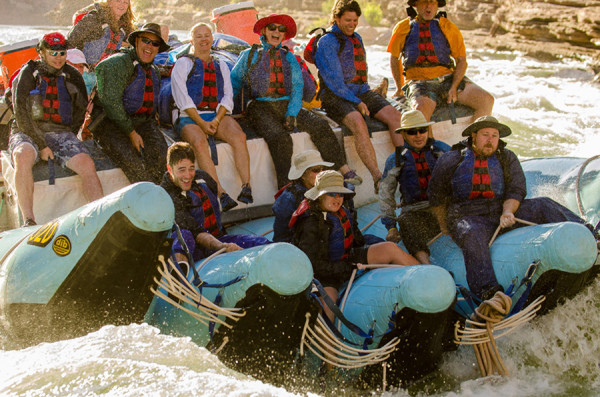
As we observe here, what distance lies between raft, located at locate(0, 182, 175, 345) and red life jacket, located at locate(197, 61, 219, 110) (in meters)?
1.60

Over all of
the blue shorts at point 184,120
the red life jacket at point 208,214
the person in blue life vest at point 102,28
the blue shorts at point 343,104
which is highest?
the person in blue life vest at point 102,28

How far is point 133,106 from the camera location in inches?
168

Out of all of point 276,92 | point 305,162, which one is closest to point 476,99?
point 276,92

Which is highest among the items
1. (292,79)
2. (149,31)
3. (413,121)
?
(149,31)

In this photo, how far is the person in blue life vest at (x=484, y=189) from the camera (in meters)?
3.67

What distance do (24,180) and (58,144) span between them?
0.33 meters

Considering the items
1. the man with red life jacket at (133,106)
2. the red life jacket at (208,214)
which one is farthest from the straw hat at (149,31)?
the red life jacket at (208,214)

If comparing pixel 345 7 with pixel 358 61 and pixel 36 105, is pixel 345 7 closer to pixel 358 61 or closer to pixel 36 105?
pixel 358 61

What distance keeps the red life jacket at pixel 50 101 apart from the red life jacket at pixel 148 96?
0.50 m

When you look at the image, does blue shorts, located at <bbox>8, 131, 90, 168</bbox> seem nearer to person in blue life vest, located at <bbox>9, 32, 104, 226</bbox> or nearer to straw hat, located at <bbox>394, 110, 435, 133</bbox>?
person in blue life vest, located at <bbox>9, 32, 104, 226</bbox>

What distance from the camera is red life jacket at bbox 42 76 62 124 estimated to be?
4.11m

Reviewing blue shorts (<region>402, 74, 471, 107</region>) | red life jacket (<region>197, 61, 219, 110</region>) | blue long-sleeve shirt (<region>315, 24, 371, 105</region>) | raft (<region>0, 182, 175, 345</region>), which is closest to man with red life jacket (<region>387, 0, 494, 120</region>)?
blue shorts (<region>402, 74, 471, 107</region>)

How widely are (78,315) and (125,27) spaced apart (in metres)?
2.84

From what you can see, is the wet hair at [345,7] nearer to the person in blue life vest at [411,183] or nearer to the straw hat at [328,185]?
the person in blue life vest at [411,183]
